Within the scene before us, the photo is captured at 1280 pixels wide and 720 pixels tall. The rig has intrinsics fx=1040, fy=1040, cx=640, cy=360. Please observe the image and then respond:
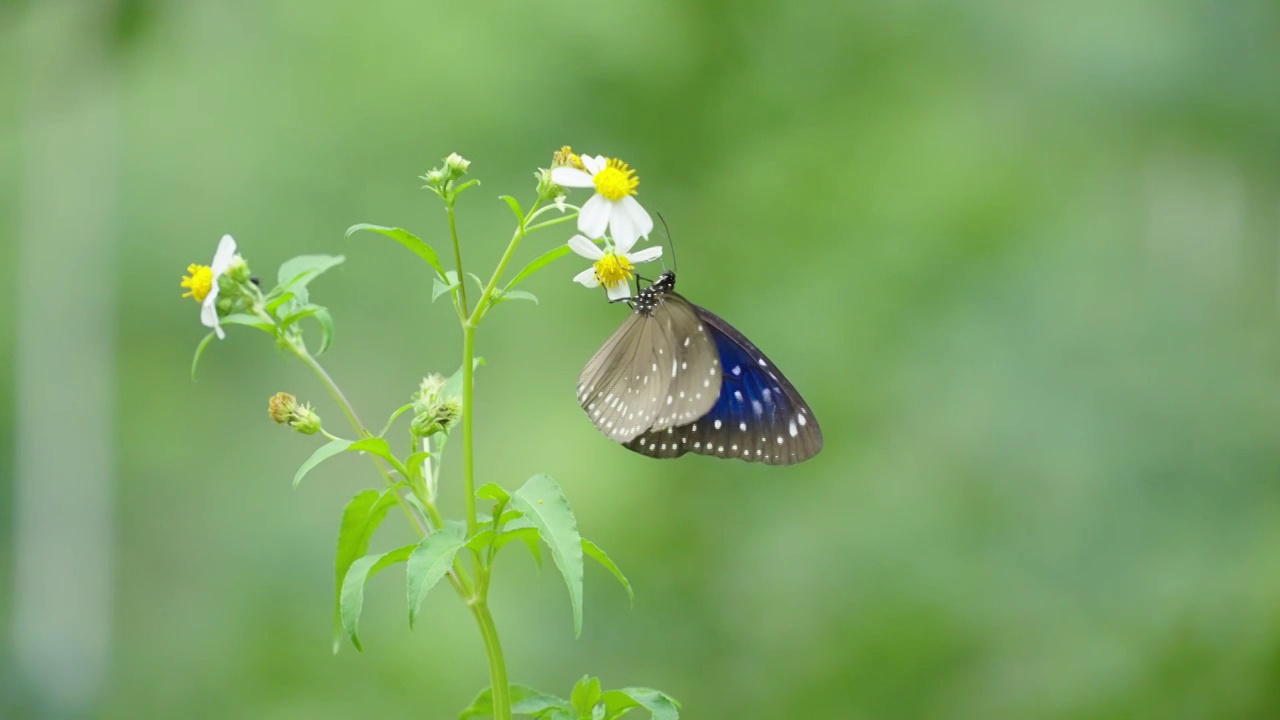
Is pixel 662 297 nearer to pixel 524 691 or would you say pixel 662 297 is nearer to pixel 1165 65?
pixel 524 691

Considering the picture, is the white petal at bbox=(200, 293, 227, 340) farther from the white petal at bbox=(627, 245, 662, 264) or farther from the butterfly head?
the butterfly head

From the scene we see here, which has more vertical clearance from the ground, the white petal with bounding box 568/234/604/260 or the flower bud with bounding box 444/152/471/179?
the flower bud with bounding box 444/152/471/179

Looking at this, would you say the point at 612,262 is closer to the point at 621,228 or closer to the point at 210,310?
the point at 621,228

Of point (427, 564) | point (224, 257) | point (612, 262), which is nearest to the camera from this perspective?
point (427, 564)

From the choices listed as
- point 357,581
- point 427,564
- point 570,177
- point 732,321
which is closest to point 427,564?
point 427,564

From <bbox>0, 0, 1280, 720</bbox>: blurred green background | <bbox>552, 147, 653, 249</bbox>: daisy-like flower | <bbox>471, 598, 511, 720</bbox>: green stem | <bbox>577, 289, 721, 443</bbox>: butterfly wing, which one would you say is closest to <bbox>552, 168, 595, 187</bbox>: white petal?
<bbox>552, 147, 653, 249</bbox>: daisy-like flower

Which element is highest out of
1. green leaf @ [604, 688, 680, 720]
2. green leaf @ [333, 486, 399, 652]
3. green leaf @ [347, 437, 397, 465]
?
green leaf @ [347, 437, 397, 465]

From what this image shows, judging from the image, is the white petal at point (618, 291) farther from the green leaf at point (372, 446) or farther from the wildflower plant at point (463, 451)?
the green leaf at point (372, 446)
